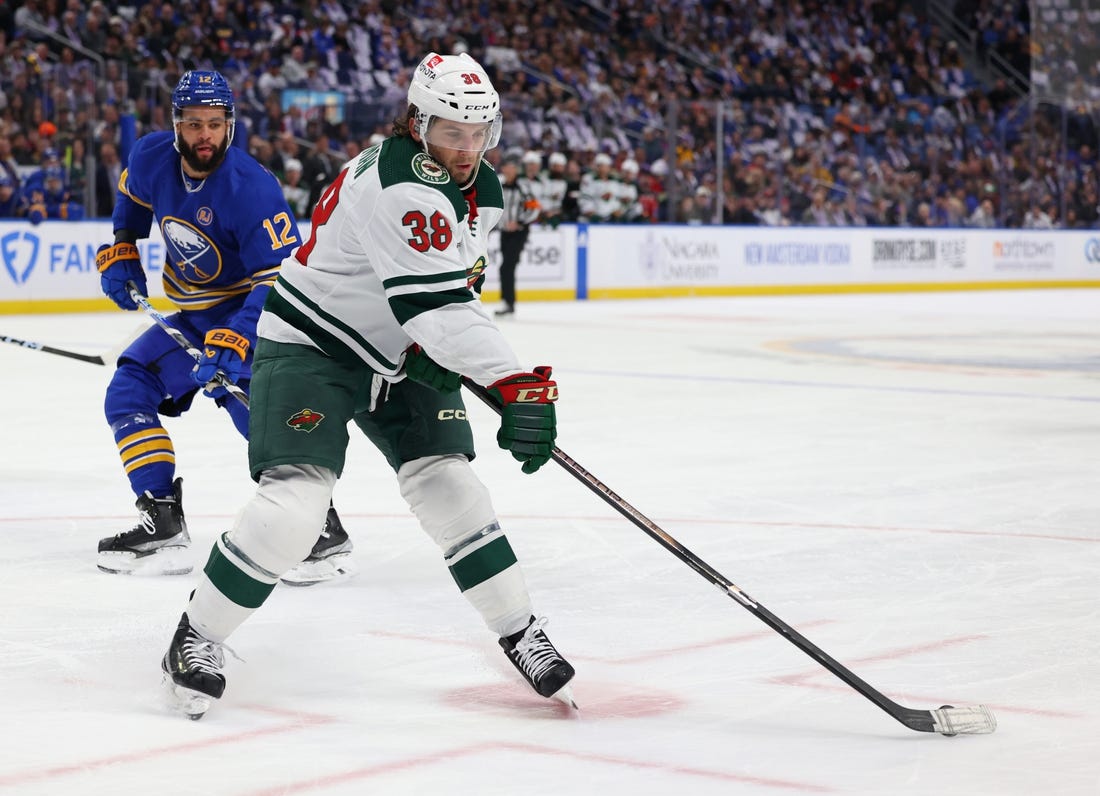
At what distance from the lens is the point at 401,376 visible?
10.2 ft

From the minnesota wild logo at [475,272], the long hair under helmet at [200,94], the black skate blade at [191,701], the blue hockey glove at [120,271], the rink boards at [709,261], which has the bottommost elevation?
the rink boards at [709,261]

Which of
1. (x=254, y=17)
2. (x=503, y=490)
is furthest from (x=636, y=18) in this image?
(x=503, y=490)

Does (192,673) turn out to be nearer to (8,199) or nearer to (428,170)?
(428,170)

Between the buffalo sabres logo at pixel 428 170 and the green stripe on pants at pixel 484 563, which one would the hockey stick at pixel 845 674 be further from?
the buffalo sabres logo at pixel 428 170

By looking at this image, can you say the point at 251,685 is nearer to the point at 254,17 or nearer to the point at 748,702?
the point at 748,702

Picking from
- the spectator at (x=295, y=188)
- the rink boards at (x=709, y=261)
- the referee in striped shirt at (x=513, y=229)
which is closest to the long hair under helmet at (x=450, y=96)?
the rink boards at (x=709, y=261)

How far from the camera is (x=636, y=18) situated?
2375cm

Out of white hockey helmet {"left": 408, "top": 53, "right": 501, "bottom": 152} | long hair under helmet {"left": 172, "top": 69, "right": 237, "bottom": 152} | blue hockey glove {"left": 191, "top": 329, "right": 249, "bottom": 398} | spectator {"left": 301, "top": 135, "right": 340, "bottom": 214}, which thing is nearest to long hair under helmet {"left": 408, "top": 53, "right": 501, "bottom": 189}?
white hockey helmet {"left": 408, "top": 53, "right": 501, "bottom": 152}

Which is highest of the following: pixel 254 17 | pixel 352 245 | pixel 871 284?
pixel 254 17

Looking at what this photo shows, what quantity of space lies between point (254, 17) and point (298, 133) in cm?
375

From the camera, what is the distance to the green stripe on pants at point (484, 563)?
306 centimetres

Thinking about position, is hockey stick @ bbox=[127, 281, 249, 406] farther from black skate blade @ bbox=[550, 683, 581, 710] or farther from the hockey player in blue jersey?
black skate blade @ bbox=[550, 683, 581, 710]

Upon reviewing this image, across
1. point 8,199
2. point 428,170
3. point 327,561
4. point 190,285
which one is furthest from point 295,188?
point 428,170

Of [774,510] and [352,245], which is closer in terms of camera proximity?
[352,245]
